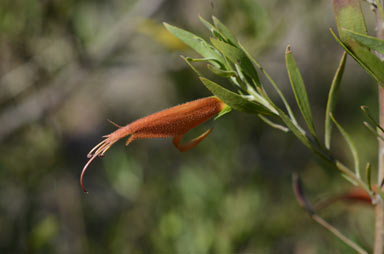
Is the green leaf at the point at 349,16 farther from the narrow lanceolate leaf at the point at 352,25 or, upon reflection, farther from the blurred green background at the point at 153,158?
the blurred green background at the point at 153,158

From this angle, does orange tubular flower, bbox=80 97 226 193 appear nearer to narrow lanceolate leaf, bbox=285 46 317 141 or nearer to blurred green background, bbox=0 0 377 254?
narrow lanceolate leaf, bbox=285 46 317 141

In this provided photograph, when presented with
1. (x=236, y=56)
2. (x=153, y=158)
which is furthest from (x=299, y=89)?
(x=153, y=158)

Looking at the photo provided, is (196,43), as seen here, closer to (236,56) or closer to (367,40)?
(236,56)

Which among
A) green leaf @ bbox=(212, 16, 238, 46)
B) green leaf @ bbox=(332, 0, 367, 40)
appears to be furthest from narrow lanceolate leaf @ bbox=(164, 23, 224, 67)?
green leaf @ bbox=(332, 0, 367, 40)

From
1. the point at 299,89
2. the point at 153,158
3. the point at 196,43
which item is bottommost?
the point at 153,158

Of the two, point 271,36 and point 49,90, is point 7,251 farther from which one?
point 271,36

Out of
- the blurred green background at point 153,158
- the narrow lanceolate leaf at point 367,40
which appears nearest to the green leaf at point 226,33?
the narrow lanceolate leaf at point 367,40
